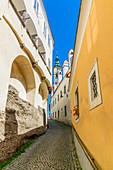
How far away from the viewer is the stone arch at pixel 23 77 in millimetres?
7230

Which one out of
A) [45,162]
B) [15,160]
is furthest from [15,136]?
[45,162]

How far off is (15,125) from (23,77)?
358 cm

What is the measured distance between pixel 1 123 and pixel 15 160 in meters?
2.00

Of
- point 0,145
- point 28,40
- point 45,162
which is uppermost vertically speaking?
point 28,40

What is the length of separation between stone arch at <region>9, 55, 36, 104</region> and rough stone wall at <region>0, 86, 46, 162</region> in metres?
0.89

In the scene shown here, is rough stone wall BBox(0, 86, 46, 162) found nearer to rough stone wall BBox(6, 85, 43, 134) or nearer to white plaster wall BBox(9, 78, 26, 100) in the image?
rough stone wall BBox(6, 85, 43, 134)

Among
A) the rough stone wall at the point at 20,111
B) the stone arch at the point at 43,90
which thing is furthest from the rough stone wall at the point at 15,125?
the stone arch at the point at 43,90

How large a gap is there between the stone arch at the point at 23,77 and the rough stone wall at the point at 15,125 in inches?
35.2

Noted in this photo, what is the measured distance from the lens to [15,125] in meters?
6.20

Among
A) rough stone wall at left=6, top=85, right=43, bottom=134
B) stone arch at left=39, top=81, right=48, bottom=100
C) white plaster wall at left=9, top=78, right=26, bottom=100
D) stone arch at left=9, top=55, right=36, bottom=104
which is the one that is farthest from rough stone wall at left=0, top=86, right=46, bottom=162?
stone arch at left=39, top=81, right=48, bottom=100

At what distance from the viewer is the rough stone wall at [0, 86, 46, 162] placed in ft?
16.9

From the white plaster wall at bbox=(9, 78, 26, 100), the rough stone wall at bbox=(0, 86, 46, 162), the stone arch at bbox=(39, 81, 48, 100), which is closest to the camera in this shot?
the rough stone wall at bbox=(0, 86, 46, 162)

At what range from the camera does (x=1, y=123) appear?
15.1ft

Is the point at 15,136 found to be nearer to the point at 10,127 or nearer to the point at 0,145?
the point at 10,127
